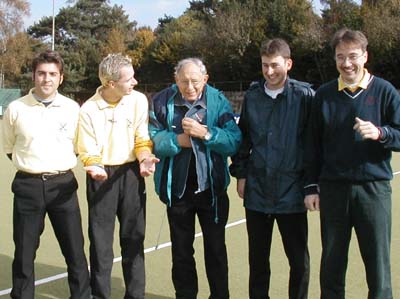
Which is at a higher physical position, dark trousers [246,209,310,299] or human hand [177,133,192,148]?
human hand [177,133,192,148]

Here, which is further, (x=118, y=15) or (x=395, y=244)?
(x=118, y=15)

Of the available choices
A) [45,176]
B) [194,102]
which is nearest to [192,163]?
[194,102]

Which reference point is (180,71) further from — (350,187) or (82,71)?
(82,71)

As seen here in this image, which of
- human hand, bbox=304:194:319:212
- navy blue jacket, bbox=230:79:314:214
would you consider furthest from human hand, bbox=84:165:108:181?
human hand, bbox=304:194:319:212

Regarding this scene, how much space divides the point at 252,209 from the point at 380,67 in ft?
91.7

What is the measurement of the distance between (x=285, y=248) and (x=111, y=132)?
135 centimetres

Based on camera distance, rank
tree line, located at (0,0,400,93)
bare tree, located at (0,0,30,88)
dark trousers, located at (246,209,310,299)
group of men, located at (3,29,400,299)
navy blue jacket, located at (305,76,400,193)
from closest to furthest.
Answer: navy blue jacket, located at (305,76,400,193)
group of men, located at (3,29,400,299)
dark trousers, located at (246,209,310,299)
tree line, located at (0,0,400,93)
bare tree, located at (0,0,30,88)

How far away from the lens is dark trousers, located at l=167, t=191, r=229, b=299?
3.80 metres

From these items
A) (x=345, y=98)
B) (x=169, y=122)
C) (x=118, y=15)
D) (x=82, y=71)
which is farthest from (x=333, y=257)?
(x=118, y=15)

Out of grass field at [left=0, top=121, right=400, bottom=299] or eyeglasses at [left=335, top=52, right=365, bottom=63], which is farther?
grass field at [left=0, top=121, right=400, bottom=299]

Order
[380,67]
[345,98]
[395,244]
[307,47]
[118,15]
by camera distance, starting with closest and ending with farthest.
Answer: [345,98], [395,244], [380,67], [307,47], [118,15]

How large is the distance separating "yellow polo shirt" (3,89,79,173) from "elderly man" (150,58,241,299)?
0.57 metres

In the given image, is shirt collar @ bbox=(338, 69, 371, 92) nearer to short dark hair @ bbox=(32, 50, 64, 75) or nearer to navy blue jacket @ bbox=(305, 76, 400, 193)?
navy blue jacket @ bbox=(305, 76, 400, 193)

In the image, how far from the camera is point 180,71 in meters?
3.68
